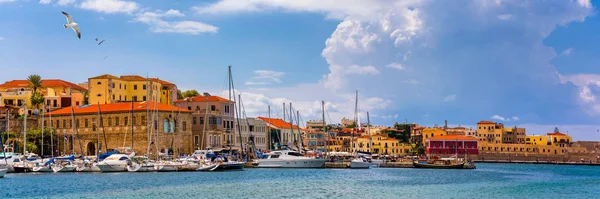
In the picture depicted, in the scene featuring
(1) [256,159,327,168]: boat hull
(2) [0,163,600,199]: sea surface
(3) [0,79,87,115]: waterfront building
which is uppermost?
(3) [0,79,87,115]: waterfront building

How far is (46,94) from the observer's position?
323 ft

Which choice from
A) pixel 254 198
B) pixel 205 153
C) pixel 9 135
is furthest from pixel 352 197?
pixel 9 135

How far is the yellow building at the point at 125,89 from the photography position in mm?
93375

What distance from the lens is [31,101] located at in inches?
3738

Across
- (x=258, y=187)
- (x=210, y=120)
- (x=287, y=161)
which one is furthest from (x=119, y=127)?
(x=258, y=187)

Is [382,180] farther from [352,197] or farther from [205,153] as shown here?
[205,153]

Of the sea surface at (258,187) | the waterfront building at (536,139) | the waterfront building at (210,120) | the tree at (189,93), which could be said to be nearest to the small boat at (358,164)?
the waterfront building at (210,120)

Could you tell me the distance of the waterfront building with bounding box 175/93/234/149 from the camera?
87.0 metres

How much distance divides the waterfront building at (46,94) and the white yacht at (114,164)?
96.5 ft

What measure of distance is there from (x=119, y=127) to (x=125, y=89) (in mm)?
13912

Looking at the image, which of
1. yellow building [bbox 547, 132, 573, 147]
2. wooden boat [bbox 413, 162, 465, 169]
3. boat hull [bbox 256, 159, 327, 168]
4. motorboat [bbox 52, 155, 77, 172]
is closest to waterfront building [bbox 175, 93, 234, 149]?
boat hull [bbox 256, 159, 327, 168]

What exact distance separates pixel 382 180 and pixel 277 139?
5593 centimetres

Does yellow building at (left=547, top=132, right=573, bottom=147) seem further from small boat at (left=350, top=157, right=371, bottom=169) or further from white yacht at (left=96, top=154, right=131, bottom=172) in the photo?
white yacht at (left=96, top=154, right=131, bottom=172)

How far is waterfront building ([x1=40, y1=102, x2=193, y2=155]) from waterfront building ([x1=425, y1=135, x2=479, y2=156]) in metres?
59.9
